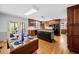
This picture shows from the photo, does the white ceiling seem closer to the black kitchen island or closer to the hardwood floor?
the black kitchen island

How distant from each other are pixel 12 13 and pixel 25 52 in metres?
1.04

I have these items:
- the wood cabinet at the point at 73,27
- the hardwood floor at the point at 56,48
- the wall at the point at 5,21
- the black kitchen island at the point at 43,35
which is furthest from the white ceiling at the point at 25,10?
the wood cabinet at the point at 73,27

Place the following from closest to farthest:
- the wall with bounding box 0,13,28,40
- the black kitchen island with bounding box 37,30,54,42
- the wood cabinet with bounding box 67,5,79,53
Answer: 1. the wall with bounding box 0,13,28,40
2. the black kitchen island with bounding box 37,30,54,42
3. the wood cabinet with bounding box 67,5,79,53

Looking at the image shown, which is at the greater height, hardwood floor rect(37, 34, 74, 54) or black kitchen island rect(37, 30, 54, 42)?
black kitchen island rect(37, 30, 54, 42)

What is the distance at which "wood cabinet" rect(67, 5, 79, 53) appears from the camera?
3478 mm

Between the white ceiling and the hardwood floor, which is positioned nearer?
the white ceiling

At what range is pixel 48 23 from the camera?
2.94 m

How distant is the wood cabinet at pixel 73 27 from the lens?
3.48 meters

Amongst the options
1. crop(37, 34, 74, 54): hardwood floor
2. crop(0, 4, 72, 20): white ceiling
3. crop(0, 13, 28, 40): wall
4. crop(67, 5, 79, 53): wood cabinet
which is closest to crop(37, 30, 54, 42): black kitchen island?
crop(37, 34, 74, 54): hardwood floor

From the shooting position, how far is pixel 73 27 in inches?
142

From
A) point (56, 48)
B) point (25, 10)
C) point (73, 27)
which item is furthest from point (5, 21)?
point (73, 27)

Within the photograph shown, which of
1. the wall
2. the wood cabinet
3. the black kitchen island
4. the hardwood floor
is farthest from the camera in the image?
the wood cabinet

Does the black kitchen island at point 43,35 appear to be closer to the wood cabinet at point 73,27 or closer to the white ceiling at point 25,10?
the white ceiling at point 25,10
